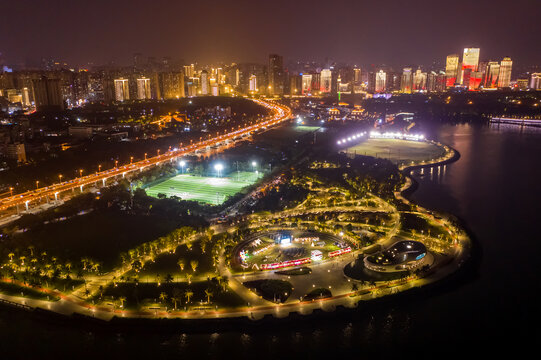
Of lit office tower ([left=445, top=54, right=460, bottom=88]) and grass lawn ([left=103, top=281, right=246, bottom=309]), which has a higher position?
lit office tower ([left=445, top=54, right=460, bottom=88])

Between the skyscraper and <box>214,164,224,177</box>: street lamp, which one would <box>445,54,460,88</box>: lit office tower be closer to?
the skyscraper

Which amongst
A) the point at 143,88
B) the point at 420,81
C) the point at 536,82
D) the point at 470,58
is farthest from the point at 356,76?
the point at 143,88

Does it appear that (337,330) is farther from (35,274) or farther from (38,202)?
(38,202)

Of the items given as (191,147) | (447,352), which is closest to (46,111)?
(191,147)

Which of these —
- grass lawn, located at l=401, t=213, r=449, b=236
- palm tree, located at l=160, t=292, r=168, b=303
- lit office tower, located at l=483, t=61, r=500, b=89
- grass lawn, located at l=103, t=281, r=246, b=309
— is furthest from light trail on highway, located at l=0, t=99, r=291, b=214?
lit office tower, located at l=483, t=61, r=500, b=89

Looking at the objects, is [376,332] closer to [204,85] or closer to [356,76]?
[204,85]
